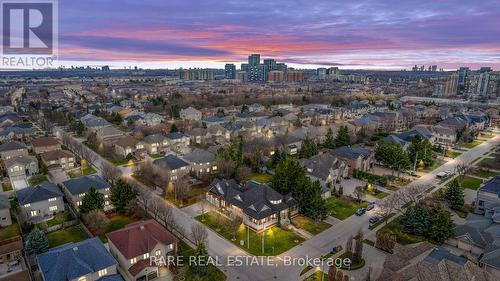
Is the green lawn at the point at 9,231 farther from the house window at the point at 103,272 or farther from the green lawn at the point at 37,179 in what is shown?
the house window at the point at 103,272

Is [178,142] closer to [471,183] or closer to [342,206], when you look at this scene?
[342,206]

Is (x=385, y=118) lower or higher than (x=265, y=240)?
higher

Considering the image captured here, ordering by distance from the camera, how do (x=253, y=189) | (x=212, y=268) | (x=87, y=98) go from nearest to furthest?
(x=212, y=268)
(x=253, y=189)
(x=87, y=98)

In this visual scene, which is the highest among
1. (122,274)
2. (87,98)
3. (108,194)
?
(87,98)

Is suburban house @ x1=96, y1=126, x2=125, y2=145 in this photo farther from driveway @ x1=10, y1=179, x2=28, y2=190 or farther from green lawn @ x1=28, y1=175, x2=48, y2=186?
driveway @ x1=10, y1=179, x2=28, y2=190

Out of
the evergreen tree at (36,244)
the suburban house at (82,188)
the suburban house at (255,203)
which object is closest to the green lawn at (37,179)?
the suburban house at (82,188)

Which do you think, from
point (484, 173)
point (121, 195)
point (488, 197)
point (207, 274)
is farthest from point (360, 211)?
point (484, 173)

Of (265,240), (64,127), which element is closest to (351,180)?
(265,240)

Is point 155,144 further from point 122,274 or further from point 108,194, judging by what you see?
point 122,274
